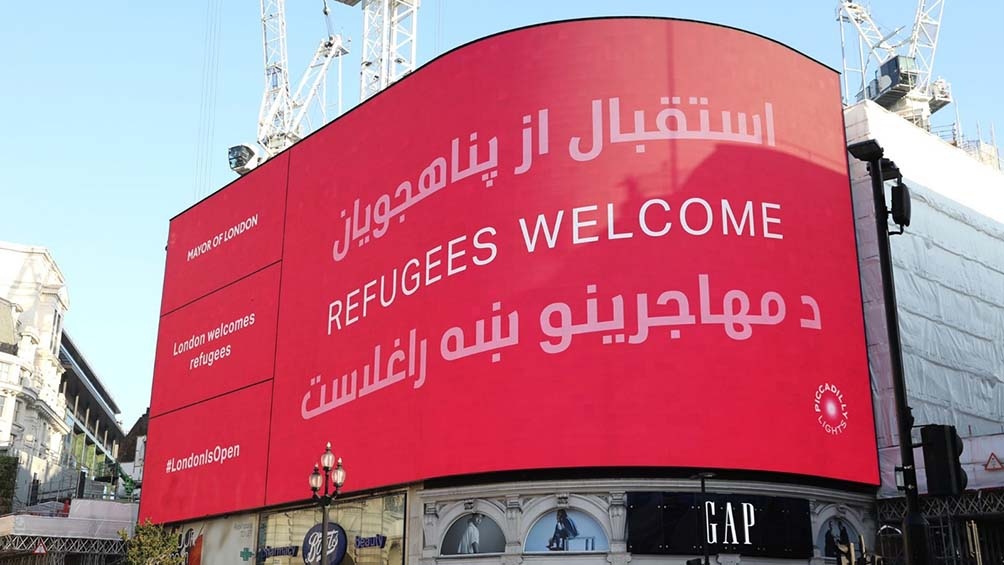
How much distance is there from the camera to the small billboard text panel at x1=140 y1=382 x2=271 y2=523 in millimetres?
46312

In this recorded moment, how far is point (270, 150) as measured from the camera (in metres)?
74.5

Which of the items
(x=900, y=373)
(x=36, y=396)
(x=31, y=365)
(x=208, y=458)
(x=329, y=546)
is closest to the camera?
(x=900, y=373)

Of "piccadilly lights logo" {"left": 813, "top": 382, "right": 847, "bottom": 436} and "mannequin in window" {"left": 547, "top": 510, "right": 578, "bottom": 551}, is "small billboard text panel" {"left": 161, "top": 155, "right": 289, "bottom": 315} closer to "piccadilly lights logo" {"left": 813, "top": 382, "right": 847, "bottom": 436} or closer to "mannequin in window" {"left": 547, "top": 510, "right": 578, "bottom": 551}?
"mannequin in window" {"left": 547, "top": 510, "right": 578, "bottom": 551}

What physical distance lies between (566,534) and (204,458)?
73.1ft

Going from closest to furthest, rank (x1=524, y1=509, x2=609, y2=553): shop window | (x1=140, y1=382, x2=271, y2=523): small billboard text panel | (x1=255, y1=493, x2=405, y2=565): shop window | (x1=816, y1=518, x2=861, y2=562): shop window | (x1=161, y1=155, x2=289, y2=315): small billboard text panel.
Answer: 1. (x1=524, y1=509, x2=609, y2=553): shop window
2. (x1=816, y1=518, x2=861, y2=562): shop window
3. (x1=255, y1=493, x2=405, y2=565): shop window
4. (x1=140, y1=382, x2=271, y2=523): small billboard text panel
5. (x1=161, y1=155, x2=289, y2=315): small billboard text panel

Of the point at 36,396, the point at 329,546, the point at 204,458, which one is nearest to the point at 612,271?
the point at 329,546

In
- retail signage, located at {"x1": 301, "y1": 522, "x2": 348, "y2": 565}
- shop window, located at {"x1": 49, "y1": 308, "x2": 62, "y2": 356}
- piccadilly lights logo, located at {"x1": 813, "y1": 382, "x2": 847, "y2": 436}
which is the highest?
shop window, located at {"x1": 49, "y1": 308, "x2": 62, "y2": 356}

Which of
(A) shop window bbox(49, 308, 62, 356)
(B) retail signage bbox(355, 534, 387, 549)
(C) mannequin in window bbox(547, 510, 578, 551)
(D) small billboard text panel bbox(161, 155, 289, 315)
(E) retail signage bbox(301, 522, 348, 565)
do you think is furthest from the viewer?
(A) shop window bbox(49, 308, 62, 356)

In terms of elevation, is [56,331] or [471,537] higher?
[56,331]

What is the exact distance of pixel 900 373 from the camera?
1388 centimetres

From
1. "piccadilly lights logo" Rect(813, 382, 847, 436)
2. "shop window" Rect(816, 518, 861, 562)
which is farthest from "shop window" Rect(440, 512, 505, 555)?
"piccadilly lights logo" Rect(813, 382, 847, 436)

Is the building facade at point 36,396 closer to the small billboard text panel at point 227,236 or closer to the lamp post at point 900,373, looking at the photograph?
the small billboard text panel at point 227,236

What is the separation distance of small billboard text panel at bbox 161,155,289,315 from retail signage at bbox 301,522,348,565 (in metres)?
13.4

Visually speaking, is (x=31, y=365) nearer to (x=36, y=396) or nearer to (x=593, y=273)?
(x=36, y=396)
